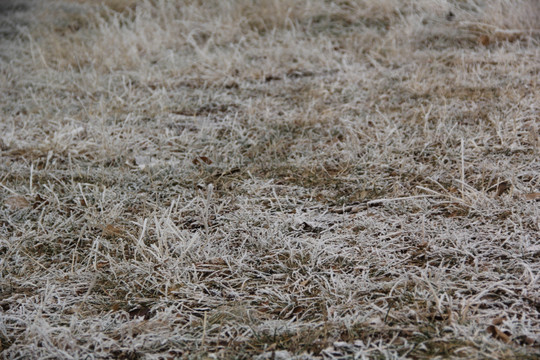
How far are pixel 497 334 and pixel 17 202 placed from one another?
2211mm

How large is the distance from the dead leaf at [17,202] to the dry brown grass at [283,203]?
15 millimetres

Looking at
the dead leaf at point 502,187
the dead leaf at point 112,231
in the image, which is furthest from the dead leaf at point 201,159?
the dead leaf at point 502,187

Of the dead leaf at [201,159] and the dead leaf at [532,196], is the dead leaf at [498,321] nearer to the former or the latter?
the dead leaf at [532,196]

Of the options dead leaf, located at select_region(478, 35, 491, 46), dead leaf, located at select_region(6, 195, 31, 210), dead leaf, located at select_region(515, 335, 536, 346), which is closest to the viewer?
dead leaf, located at select_region(515, 335, 536, 346)

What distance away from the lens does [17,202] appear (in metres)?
2.31

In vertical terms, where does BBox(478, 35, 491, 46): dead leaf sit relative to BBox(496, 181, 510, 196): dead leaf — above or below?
above

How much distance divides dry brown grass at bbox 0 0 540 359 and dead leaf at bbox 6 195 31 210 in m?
0.02

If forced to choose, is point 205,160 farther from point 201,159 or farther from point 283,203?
point 283,203

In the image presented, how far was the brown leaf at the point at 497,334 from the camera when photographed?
1.30 metres

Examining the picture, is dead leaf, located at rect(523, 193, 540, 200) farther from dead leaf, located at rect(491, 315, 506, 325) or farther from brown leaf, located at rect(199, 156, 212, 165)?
brown leaf, located at rect(199, 156, 212, 165)

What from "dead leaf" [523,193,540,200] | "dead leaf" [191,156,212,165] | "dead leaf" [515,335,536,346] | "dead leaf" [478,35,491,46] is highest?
"dead leaf" [478,35,491,46]

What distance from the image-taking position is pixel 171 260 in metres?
1.79

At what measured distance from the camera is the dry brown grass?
1.43m

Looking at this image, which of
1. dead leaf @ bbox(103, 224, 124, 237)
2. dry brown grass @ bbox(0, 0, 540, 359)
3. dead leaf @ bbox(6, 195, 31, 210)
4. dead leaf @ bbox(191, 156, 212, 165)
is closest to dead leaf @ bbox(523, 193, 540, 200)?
dry brown grass @ bbox(0, 0, 540, 359)
